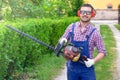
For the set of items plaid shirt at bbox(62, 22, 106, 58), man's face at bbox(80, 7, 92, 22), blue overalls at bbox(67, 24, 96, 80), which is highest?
man's face at bbox(80, 7, 92, 22)

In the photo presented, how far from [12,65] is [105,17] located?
1888 inches

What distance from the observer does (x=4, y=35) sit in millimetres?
6859

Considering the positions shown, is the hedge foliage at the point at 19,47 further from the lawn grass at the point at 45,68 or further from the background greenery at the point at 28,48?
the lawn grass at the point at 45,68

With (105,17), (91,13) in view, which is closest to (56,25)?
(91,13)

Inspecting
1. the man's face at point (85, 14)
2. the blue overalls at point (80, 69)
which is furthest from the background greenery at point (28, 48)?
the man's face at point (85, 14)

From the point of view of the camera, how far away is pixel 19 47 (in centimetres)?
830

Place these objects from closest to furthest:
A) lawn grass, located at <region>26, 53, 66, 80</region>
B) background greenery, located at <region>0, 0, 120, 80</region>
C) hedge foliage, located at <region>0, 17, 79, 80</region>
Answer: hedge foliage, located at <region>0, 17, 79, 80</region>
background greenery, located at <region>0, 0, 120, 80</region>
lawn grass, located at <region>26, 53, 66, 80</region>

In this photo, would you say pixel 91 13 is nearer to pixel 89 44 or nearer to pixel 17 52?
pixel 89 44

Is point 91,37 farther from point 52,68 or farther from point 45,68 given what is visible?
point 52,68

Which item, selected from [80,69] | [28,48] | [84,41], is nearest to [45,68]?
[28,48]

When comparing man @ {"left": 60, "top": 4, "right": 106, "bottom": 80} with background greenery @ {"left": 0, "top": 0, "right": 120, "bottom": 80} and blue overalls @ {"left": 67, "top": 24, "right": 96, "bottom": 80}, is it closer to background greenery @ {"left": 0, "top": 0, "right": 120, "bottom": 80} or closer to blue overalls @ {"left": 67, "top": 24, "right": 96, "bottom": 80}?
blue overalls @ {"left": 67, "top": 24, "right": 96, "bottom": 80}

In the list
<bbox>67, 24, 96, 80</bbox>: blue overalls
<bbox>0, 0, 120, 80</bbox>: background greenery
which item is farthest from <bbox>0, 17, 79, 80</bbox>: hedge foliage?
<bbox>67, 24, 96, 80</bbox>: blue overalls

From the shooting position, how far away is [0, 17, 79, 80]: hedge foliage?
688 centimetres

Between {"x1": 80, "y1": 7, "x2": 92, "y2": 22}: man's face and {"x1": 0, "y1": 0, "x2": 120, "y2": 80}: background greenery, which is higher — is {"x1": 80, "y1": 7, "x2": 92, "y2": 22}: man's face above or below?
above
